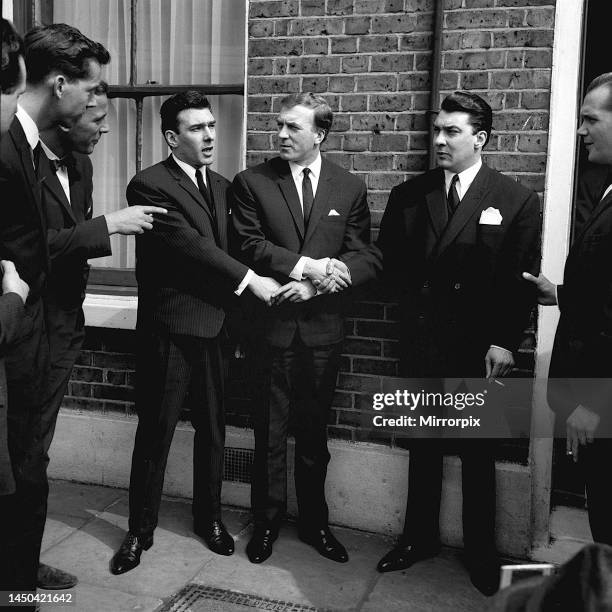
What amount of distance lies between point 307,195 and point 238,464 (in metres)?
1.72

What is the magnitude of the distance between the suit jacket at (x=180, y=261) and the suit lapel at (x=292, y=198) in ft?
1.16

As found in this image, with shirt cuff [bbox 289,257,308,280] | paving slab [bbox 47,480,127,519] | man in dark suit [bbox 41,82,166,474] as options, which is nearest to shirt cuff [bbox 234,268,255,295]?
shirt cuff [bbox 289,257,308,280]

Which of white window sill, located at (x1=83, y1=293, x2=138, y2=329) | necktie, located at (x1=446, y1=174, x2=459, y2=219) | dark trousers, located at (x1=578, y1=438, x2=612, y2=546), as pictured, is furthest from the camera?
white window sill, located at (x1=83, y1=293, x2=138, y2=329)

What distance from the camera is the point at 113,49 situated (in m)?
4.98

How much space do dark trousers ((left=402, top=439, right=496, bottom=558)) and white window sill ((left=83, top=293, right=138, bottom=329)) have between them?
1.90 metres

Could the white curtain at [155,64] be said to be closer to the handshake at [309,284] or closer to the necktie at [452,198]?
the handshake at [309,284]

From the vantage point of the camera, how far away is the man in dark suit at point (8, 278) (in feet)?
6.80

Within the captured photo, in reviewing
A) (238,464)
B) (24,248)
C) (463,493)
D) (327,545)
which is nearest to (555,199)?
(463,493)

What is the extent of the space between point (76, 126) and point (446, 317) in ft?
6.25

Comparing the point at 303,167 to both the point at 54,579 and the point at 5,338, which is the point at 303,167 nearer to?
the point at 5,338

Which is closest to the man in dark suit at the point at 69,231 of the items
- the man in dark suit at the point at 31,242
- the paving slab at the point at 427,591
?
the man in dark suit at the point at 31,242

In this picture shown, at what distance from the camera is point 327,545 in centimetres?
399

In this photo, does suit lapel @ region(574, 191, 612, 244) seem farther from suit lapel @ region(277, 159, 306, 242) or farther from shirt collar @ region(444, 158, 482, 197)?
suit lapel @ region(277, 159, 306, 242)

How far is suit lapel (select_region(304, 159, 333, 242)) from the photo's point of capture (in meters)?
3.87
